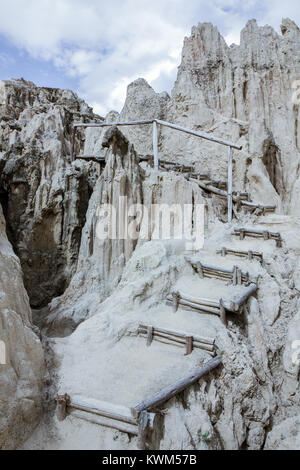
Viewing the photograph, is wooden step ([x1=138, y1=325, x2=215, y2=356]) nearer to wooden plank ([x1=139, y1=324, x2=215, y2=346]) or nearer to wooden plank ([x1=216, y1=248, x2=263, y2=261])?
wooden plank ([x1=139, y1=324, x2=215, y2=346])

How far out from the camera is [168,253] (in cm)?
1048

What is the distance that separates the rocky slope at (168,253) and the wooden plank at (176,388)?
9.3 inches

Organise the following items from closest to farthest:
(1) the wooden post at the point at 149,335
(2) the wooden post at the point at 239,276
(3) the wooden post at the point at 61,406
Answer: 1. (3) the wooden post at the point at 61,406
2. (1) the wooden post at the point at 149,335
3. (2) the wooden post at the point at 239,276

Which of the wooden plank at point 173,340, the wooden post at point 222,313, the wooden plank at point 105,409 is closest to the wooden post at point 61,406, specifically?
the wooden plank at point 105,409

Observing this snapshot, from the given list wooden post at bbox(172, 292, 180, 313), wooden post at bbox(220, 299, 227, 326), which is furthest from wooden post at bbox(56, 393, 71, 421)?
wooden post at bbox(220, 299, 227, 326)

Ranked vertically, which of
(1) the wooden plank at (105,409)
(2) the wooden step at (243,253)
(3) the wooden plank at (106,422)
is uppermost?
(2) the wooden step at (243,253)

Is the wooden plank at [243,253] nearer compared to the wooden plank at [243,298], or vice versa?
the wooden plank at [243,298]

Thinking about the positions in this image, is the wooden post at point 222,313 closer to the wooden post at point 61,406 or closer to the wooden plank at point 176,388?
the wooden plank at point 176,388

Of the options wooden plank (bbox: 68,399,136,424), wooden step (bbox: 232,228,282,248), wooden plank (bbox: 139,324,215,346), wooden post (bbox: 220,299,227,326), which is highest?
wooden step (bbox: 232,228,282,248)

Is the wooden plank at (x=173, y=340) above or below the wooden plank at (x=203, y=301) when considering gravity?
below

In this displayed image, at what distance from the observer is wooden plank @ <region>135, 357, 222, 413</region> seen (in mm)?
5777

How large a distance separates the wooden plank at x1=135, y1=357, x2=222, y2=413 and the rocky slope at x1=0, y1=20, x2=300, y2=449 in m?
0.24

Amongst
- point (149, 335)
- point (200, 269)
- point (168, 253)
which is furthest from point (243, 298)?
point (149, 335)

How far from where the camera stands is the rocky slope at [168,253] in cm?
679
